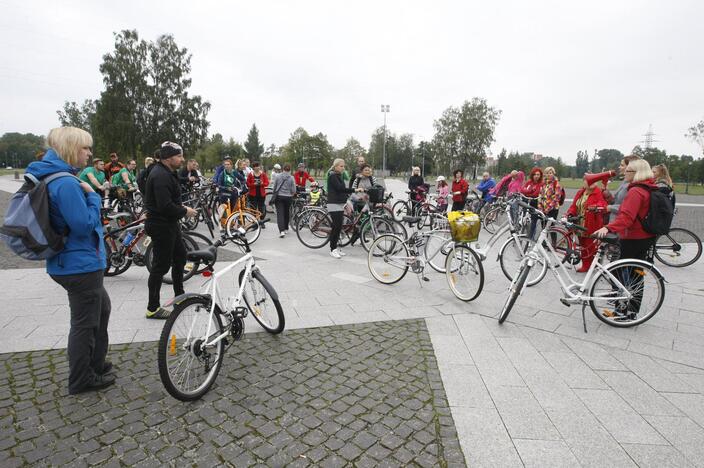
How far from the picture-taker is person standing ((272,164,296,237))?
965cm

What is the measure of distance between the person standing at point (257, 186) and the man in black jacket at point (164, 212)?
6.67m

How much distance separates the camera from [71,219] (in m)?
2.70

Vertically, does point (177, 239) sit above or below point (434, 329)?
above

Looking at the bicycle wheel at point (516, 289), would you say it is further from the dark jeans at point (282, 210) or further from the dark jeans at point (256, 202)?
the dark jeans at point (256, 202)

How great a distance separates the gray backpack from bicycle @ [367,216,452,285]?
13.0ft

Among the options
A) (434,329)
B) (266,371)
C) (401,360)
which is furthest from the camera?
(434,329)

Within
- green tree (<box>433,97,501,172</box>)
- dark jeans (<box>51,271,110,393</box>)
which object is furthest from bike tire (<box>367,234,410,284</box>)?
green tree (<box>433,97,501,172</box>)

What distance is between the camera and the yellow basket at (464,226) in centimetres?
505

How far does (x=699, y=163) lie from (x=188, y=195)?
5363 centimetres

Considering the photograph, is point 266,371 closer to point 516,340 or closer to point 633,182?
point 516,340

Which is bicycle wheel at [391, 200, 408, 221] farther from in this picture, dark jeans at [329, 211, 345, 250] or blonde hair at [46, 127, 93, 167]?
blonde hair at [46, 127, 93, 167]

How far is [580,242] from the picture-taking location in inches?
267

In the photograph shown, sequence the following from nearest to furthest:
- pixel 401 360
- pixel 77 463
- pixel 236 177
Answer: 1. pixel 77 463
2. pixel 401 360
3. pixel 236 177

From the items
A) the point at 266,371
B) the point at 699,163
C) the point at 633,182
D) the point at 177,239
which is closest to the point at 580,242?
the point at 633,182
